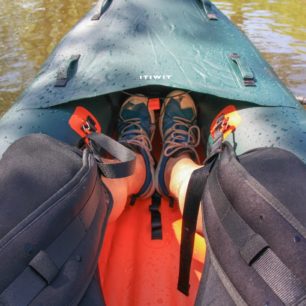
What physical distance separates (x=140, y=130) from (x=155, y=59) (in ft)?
0.94

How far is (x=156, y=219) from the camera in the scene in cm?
117

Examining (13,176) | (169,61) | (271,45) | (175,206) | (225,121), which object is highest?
(13,176)

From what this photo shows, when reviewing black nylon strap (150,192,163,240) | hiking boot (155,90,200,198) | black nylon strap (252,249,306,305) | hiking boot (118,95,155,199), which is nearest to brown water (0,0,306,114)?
hiking boot (118,95,155,199)

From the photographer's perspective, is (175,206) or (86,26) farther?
(86,26)

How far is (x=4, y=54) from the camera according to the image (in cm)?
334

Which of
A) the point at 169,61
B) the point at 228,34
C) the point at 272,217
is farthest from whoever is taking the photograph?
the point at 228,34

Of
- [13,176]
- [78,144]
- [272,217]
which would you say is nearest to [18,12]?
[78,144]

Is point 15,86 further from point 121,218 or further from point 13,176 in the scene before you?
point 13,176

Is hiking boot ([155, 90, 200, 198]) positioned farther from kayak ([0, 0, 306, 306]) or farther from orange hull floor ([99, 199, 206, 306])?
orange hull floor ([99, 199, 206, 306])

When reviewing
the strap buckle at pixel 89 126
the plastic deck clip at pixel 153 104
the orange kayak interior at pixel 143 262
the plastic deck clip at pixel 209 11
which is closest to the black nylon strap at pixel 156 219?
the orange kayak interior at pixel 143 262

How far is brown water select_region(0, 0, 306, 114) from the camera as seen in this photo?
2871 mm

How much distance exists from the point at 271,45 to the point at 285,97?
2335 mm

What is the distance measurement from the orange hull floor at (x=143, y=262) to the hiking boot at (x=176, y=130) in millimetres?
147

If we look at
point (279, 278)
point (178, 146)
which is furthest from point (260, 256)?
point (178, 146)
